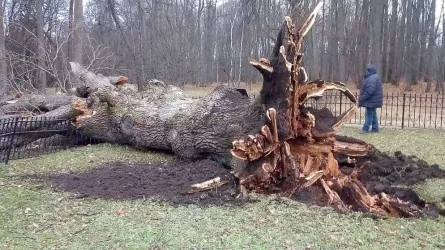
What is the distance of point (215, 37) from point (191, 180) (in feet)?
114

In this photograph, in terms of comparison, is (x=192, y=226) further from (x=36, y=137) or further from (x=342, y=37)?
(x=342, y=37)

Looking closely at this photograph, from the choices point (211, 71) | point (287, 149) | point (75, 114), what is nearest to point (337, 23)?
point (211, 71)

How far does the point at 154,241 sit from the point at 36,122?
18.2 feet

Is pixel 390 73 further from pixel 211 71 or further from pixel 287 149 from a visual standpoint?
Result: pixel 287 149

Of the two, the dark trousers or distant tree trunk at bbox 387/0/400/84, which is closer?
the dark trousers

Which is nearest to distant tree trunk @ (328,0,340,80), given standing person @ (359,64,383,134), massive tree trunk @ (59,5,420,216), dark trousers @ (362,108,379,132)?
standing person @ (359,64,383,134)

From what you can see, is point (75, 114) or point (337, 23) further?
point (337, 23)

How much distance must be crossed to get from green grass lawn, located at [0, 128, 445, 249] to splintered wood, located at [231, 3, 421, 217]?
0.41 m

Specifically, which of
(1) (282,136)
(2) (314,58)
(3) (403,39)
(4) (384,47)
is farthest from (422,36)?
(1) (282,136)

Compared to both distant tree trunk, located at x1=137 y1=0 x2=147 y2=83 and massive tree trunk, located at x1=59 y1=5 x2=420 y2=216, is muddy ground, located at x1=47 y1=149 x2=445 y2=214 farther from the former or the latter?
distant tree trunk, located at x1=137 y1=0 x2=147 y2=83

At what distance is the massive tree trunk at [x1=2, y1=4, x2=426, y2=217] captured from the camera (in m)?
5.43

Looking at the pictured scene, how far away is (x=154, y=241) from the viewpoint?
4.11m

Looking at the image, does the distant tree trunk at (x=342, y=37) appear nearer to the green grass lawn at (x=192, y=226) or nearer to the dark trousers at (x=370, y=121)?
the dark trousers at (x=370, y=121)

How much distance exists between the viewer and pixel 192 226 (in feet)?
14.7
